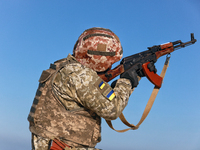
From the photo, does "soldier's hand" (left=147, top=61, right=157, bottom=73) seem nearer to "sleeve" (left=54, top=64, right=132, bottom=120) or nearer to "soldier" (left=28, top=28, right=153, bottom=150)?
"soldier" (left=28, top=28, right=153, bottom=150)

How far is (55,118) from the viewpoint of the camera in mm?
4629

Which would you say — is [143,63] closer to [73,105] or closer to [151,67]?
[151,67]

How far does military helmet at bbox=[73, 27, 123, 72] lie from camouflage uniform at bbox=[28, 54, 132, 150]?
1.47ft

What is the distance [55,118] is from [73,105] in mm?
401

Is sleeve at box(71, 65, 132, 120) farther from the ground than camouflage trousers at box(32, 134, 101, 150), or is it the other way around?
sleeve at box(71, 65, 132, 120)

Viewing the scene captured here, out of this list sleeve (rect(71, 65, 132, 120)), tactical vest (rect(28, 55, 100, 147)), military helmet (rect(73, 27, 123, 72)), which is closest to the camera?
sleeve (rect(71, 65, 132, 120))

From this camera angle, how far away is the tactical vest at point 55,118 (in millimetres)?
4629

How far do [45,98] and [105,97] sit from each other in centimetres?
111

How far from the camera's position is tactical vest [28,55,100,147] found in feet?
15.2

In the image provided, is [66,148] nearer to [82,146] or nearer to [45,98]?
[82,146]

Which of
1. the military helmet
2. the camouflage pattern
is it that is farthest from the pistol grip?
the camouflage pattern

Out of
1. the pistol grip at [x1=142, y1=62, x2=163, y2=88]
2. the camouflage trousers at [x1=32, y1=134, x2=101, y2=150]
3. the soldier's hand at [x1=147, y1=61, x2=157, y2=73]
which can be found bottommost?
the camouflage trousers at [x1=32, y1=134, x2=101, y2=150]

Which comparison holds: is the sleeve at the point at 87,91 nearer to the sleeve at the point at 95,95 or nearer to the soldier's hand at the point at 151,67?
the sleeve at the point at 95,95

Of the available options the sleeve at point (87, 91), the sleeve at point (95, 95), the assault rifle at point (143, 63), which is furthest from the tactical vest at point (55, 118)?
the assault rifle at point (143, 63)
